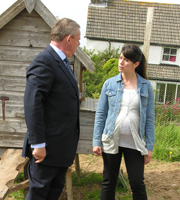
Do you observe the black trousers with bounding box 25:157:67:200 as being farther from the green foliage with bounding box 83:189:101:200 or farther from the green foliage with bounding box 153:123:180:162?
the green foliage with bounding box 153:123:180:162

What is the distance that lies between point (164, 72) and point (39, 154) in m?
13.1

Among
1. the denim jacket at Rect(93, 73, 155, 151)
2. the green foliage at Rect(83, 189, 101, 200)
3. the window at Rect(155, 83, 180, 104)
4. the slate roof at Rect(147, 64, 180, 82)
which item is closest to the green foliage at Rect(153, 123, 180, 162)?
the green foliage at Rect(83, 189, 101, 200)

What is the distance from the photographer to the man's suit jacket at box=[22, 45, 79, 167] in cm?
180

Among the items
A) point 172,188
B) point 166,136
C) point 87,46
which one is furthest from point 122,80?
point 87,46

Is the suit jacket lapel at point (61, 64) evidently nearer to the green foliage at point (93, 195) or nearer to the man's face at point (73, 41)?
the man's face at point (73, 41)

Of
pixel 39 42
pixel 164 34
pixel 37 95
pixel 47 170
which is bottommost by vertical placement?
pixel 47 170

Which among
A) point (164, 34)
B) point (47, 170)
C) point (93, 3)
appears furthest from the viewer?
point (93, 3)

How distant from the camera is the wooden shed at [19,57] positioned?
123 inches

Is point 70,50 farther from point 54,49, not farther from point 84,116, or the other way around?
point 84,116

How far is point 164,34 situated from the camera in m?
14.4

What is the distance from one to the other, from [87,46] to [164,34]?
178 inches

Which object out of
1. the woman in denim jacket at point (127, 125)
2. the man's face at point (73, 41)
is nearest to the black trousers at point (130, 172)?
the woman in denim jacket at point (127, 125)

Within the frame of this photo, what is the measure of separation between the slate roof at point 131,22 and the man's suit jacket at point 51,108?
1248 centimetres

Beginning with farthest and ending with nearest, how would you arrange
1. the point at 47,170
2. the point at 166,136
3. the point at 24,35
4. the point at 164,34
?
the point at 164,34
the point at 166,136
the point at 24,35
the point at 47,170
